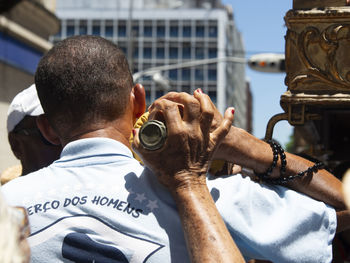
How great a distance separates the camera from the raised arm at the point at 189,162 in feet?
5.00

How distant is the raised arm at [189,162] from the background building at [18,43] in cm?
776

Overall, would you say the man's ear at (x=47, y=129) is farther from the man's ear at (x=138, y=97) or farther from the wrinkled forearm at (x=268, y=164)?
the wrinkled forearm at (x=268, y=164)

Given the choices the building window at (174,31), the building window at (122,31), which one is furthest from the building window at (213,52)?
the building window at (122,31)

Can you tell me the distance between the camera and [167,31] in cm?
7156

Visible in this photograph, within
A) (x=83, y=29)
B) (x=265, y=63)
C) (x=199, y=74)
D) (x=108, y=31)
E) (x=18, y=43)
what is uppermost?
(x=18, y=43)

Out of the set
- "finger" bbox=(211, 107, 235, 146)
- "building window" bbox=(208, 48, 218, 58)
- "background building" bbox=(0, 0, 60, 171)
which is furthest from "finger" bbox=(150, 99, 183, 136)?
"building window" bbox=(208, 48, 218, 58)

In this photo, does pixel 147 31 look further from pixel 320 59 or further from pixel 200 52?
pixel 320 59

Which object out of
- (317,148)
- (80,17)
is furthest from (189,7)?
(317,148)

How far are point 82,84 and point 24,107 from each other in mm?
1089

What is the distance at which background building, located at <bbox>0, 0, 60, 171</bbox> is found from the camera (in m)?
9.27

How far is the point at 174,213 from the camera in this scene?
1.60 meters

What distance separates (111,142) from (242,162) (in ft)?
1.39

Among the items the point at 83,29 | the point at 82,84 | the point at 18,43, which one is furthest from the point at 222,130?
the point at 83,29

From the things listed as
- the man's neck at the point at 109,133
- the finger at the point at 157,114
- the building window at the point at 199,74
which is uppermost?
the finger at the point at 157,114
